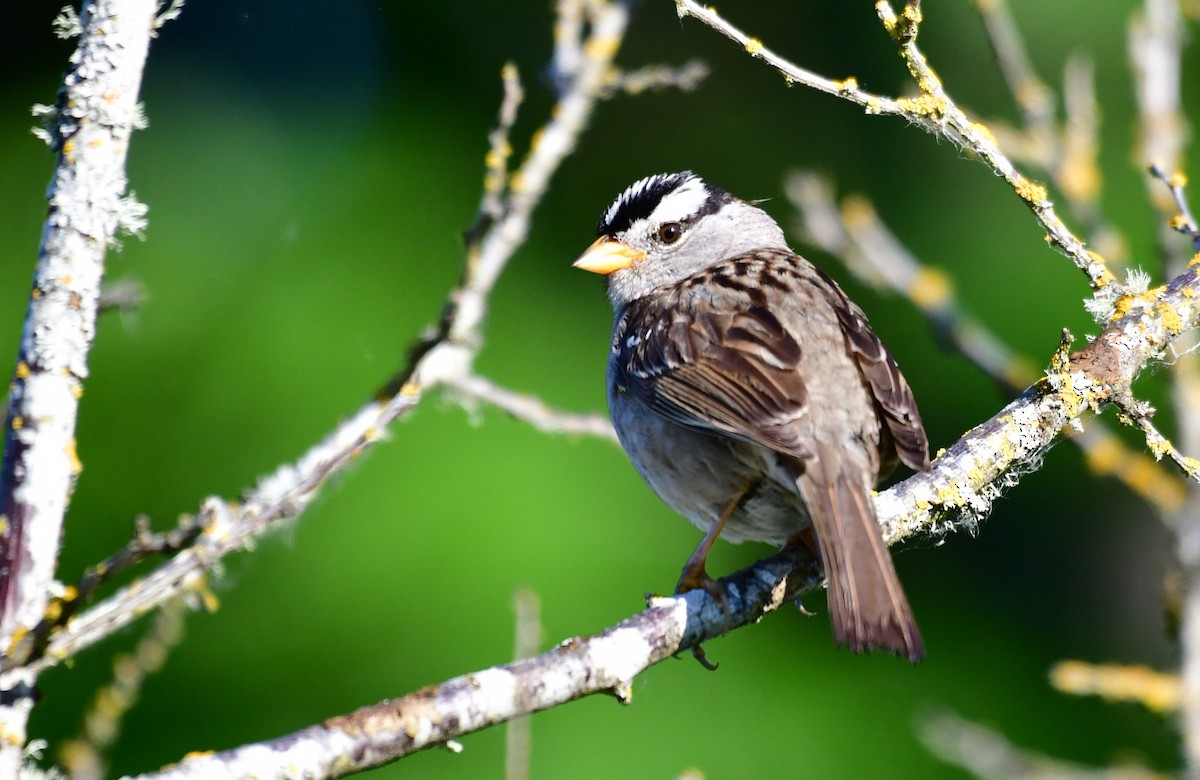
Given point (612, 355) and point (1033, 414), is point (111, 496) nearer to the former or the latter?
point (612, 355)

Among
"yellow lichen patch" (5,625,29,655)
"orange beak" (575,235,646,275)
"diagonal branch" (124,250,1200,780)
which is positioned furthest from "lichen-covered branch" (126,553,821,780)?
"orange beak" (575,235,646,275)

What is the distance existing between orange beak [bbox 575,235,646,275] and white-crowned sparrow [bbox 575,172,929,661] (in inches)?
10.1

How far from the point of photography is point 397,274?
5941mm

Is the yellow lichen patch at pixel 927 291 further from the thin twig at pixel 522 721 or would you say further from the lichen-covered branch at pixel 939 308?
the thin twig at pixel 522 721

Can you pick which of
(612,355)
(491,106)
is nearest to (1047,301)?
(491,106)

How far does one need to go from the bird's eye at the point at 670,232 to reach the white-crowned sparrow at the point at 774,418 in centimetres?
29

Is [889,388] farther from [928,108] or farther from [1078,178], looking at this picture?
[1078,178]

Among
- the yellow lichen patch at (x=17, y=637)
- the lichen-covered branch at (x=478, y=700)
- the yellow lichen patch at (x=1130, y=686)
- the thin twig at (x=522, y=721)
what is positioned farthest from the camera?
the yellow lichen patch at (x=1130, y=686)

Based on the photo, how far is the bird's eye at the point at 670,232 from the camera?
165 inches

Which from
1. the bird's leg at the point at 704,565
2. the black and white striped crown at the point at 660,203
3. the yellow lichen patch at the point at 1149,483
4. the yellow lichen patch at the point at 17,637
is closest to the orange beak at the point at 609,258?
the black and white striped crown at the point at 660,203

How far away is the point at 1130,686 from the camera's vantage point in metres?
3.25

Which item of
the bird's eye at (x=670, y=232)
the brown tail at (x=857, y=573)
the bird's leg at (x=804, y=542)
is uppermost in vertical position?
the bird's eye at (x=670, y=232)

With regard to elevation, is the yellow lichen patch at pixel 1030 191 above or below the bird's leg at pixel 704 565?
above

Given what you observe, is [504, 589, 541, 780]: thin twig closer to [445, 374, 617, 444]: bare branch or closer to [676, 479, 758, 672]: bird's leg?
[676, 479, 758, 672]: bird's leg
